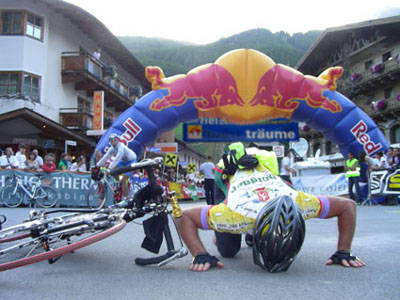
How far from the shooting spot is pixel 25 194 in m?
10.9

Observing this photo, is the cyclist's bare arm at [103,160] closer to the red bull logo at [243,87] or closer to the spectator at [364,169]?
the red bull logo at [243,87]

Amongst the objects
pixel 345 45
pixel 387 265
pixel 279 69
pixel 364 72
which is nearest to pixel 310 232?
pixel 387 265

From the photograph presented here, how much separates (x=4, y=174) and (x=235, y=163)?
970 centimetres

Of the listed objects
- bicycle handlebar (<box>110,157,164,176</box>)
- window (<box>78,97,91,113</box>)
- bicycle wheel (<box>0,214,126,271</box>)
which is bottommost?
bicycle wheel (<box>0,214,126,271</box>)

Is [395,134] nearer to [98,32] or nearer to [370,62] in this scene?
[370,62]

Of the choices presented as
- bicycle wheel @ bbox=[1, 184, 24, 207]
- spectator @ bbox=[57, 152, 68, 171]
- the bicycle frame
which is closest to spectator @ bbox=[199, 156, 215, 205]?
spectator @ bbox=[57, 152, 68, 171]

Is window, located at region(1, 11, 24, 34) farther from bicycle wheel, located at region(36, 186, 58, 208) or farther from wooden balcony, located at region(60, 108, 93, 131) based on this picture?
bicycle wheel, located at region(36, 186, 58, 208)

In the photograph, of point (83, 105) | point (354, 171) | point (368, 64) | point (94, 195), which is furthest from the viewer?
point (368, 64)

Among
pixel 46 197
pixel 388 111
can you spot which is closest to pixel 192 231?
pixel 46 197

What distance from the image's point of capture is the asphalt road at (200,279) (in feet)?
9.02

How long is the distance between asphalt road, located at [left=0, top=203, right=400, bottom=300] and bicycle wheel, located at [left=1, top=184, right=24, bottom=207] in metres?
7.50

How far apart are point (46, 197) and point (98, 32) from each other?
18925mm

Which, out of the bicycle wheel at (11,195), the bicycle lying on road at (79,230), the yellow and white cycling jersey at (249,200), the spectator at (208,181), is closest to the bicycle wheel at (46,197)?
the bicycle wheel at (11,195)

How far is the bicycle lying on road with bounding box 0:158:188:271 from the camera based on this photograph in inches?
117
